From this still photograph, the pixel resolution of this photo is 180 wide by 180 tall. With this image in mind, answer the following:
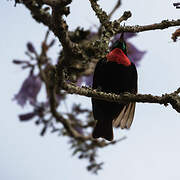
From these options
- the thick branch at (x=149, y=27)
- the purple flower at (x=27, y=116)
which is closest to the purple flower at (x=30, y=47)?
the purple flower at (x=27, y=116)

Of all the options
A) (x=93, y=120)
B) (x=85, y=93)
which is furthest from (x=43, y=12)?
(x=93, y=120)

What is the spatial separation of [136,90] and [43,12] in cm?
282

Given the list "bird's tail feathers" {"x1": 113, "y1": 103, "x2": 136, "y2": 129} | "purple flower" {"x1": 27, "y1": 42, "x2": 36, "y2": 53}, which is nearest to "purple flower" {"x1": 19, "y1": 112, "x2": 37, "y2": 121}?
"purple flower" {"x1": 27, "y1": 42, "x2": 36, "y2": 53}

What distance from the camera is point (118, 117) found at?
16.9 feet

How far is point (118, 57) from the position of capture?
4895 millimetres

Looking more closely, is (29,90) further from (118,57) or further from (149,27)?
(149,27)

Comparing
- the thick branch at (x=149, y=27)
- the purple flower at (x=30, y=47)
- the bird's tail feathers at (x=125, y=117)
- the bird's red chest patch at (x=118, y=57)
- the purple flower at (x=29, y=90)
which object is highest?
the bird's red chest patch at (x=118, y=57)

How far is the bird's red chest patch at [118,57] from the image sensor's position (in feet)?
15.9

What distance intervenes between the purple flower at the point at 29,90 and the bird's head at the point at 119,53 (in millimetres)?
1013

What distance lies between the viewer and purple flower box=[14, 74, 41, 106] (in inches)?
206

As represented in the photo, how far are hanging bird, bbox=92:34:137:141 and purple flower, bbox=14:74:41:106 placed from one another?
773 millimetres

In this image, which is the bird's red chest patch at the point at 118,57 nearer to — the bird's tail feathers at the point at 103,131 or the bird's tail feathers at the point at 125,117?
the bird's tail feathers at the point at 125,117

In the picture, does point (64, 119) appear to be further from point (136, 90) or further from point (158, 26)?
point (158, 26)

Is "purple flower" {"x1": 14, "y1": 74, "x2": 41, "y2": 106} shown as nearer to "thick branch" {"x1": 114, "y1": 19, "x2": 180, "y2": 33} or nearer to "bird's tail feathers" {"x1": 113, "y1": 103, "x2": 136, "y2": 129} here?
"bird's tail feathers" {"x1": 113, "y1": 103, "x2": 136, "y2": 129}
